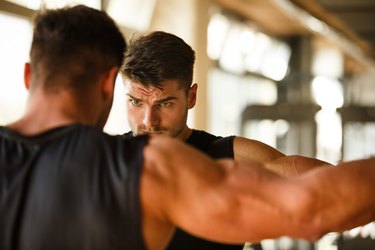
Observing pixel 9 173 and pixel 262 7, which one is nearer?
pixel 9 173

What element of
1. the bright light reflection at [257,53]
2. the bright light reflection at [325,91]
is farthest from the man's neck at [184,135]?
the bright light reflection at [325,91]

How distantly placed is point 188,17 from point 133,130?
124 inches

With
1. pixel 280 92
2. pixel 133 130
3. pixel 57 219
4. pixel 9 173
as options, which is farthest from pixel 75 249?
pixel 280 92

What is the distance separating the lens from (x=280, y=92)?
28.8 ft

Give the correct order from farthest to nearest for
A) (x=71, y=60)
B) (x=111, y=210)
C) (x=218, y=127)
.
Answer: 1. (x=218, y=127)
2. (x=71, y=60)
3. (x=111, y=210)

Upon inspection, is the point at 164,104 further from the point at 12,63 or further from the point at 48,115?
the point at 12,63

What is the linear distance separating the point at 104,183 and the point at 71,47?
11.3 inches

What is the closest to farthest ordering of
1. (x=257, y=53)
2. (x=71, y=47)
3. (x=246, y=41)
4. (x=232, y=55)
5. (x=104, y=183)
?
(x=104, y=183) < (x=71, y=47) < (x=232, y=55) < (x=246, y=41) < (x=257, y=53)

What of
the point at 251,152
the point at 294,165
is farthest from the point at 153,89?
the point at 294,165

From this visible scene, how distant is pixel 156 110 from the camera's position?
209 cm

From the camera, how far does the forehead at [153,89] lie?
209 centimetres

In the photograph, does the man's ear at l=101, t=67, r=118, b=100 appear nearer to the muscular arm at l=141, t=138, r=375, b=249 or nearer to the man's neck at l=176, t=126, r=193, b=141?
the muscular arm at l=141, t=138, r=375, b=249

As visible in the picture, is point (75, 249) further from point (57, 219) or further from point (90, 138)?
point (90, 138)

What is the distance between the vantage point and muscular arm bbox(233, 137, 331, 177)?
198 centimetres
